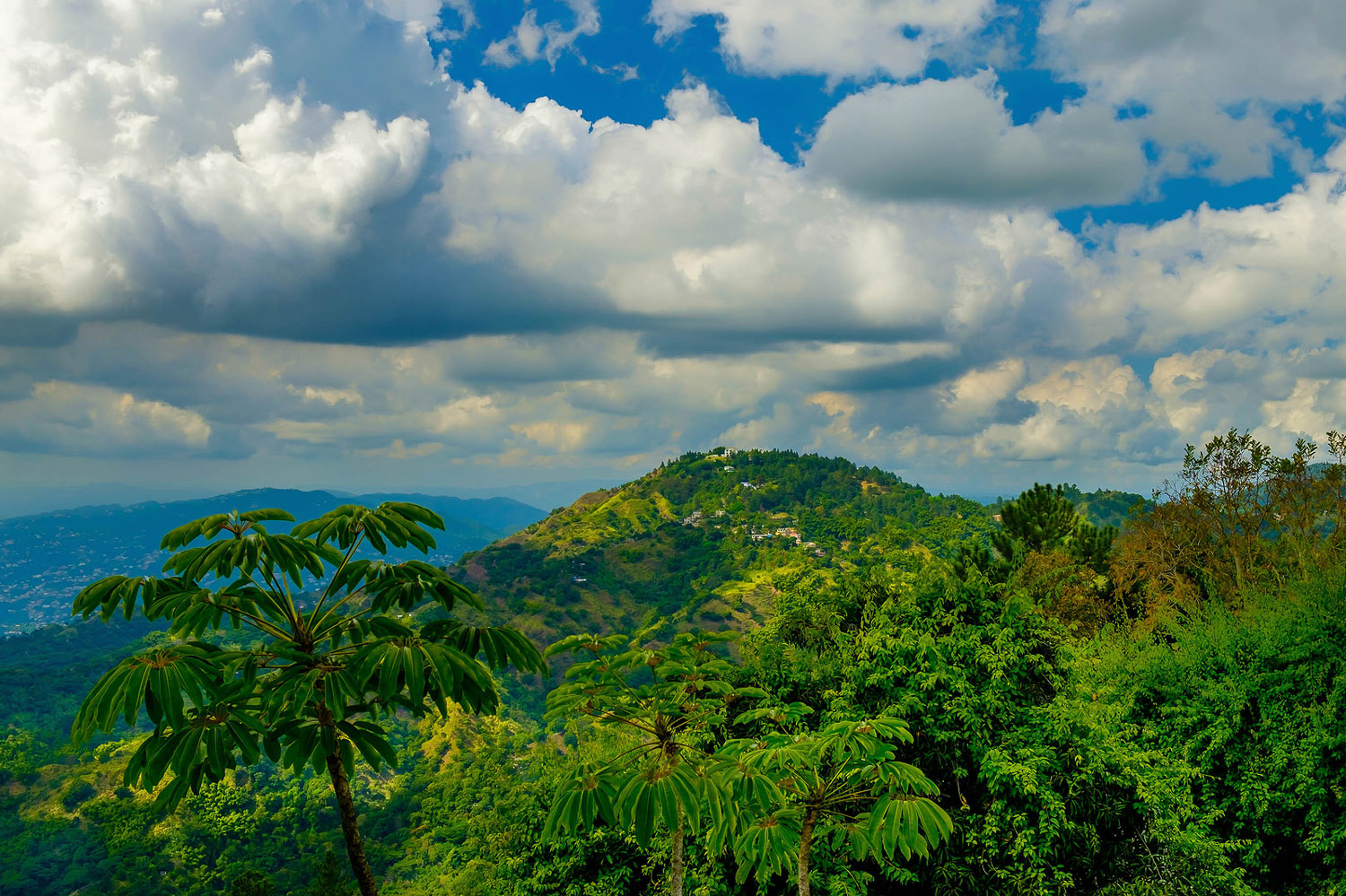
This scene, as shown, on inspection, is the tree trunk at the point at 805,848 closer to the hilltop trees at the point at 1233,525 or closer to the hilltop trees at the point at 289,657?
the hilltop trees at the point at 289,657

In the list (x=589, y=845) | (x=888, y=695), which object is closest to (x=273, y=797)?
(x=589, y=845)

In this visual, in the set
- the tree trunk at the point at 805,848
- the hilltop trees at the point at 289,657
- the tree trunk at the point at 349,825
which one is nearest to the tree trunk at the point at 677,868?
the tree trunk at the point at 805,848

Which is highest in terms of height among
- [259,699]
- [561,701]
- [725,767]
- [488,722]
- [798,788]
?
[259,699]

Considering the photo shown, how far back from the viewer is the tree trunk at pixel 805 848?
5950mm

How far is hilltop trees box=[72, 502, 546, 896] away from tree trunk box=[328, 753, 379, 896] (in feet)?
0.03

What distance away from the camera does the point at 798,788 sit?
604 cm

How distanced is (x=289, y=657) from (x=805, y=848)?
13.7ft

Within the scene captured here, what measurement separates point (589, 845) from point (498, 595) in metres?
154

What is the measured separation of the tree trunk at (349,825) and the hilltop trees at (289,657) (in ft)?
0.03

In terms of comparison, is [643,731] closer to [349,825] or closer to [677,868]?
[677,868]

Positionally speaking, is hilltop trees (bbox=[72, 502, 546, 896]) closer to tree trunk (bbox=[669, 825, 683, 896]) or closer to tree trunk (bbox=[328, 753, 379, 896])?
tree trunk (bbox=[328, 753, 379, 896])

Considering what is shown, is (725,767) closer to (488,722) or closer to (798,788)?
(798,788)

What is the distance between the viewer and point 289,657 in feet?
13.3

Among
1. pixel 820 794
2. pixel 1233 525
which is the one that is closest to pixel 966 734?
pixel 820 794
